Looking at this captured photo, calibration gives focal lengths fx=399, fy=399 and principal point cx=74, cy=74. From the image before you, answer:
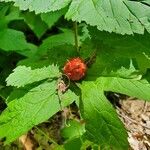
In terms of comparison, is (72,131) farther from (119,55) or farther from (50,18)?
(50,18)

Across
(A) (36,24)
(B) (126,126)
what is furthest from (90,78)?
(A) (36,24)

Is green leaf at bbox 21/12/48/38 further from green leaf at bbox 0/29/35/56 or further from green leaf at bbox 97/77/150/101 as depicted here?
green leaf at bbox 97/77/150/101

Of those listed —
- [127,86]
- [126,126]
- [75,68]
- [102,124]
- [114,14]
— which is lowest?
[126,126]

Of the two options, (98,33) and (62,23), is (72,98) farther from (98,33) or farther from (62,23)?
(62,23)

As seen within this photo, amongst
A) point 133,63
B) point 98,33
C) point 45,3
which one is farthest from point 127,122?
point 45,3

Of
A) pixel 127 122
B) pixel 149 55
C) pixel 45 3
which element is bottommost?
pixel 127 122
